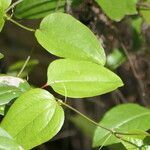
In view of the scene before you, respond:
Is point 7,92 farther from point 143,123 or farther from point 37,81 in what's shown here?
point 37,81

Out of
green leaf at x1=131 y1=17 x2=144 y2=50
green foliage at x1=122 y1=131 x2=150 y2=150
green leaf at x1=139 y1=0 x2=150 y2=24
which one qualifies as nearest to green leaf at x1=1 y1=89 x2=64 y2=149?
green foliage at x1=122 y1=131 x2=150 y2=150

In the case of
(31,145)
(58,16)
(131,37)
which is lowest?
(131,37)

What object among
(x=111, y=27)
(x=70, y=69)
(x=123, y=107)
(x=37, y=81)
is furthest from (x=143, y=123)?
(x=37, y=81)

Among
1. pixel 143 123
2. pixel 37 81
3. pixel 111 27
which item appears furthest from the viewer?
pixel 37 81

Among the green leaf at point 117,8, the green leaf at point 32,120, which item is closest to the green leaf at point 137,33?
the green leaf at point 117,8

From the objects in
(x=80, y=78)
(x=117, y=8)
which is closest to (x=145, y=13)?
(x=117, y=8)
